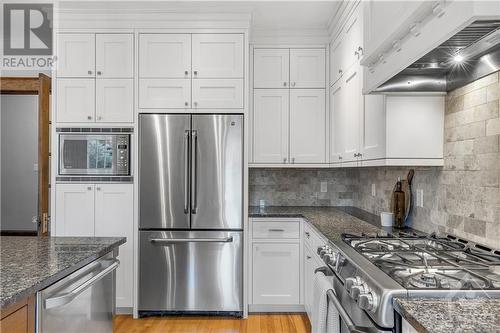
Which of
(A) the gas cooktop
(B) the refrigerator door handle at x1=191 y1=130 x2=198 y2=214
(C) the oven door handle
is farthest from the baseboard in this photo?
(C) the oven door handle

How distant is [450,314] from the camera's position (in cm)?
95

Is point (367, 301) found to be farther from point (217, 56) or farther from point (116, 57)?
point (116, 57)

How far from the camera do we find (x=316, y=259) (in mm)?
2607

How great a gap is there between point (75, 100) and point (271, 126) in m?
1.82

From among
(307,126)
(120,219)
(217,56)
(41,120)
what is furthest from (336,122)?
(41,120)

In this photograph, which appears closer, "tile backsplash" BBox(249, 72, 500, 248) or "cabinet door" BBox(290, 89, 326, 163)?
"tile backsplash" BBox(249, 72, 500, 248)

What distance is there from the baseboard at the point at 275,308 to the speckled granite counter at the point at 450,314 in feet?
7.79

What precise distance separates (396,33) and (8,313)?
1.67 meters

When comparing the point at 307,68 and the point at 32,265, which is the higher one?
the point at 307,68

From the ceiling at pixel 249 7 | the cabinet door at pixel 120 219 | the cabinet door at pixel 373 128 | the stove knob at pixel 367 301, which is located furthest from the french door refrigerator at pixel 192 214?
the stove knob at pixel 367 301

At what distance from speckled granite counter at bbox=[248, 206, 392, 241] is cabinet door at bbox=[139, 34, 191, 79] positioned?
1.45 metres

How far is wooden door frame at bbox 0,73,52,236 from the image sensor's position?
3586 mm

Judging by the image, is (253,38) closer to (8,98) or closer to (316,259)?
(316,259)

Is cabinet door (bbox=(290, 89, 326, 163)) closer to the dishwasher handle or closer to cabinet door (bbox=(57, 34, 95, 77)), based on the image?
cabinet door (bbox=(57, 34, 95, 77))
